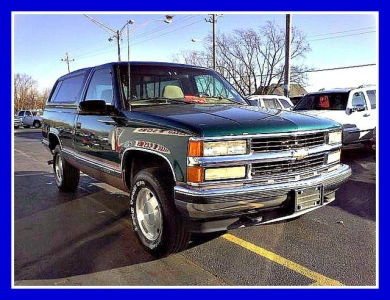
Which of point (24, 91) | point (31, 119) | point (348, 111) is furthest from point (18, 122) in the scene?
point (348, 111)

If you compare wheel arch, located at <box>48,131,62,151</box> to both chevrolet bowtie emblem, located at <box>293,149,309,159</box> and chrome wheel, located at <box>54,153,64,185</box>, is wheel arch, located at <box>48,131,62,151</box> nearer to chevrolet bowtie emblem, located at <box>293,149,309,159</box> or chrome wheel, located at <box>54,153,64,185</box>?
chrome wheel, located at <box>54,153,64,185</box>

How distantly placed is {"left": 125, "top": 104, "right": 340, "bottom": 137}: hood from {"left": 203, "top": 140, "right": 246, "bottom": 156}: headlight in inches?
2.9

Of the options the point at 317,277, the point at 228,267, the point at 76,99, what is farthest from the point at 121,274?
the point at 76,99

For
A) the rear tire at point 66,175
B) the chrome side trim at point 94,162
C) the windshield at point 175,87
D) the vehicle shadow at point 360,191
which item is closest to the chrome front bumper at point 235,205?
the chrome side trim at point 94,162

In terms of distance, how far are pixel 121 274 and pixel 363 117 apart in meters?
8.28

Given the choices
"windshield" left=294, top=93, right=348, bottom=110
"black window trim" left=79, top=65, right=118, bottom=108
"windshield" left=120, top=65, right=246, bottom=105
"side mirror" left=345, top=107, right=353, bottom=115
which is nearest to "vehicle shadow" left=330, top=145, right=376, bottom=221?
"side mirror" left=345, top=107, right=353, bottom=115

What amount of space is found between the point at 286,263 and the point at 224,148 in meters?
1.24

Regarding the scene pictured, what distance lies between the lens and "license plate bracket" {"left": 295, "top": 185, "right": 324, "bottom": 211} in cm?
328

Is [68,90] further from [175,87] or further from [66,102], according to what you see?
[175,87]

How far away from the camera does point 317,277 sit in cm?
313

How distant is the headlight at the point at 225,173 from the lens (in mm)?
2986

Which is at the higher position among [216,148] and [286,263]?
[216,148]

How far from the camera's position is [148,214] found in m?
3.67

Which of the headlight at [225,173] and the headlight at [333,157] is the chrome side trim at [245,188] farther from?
the headlight at [333,157]
